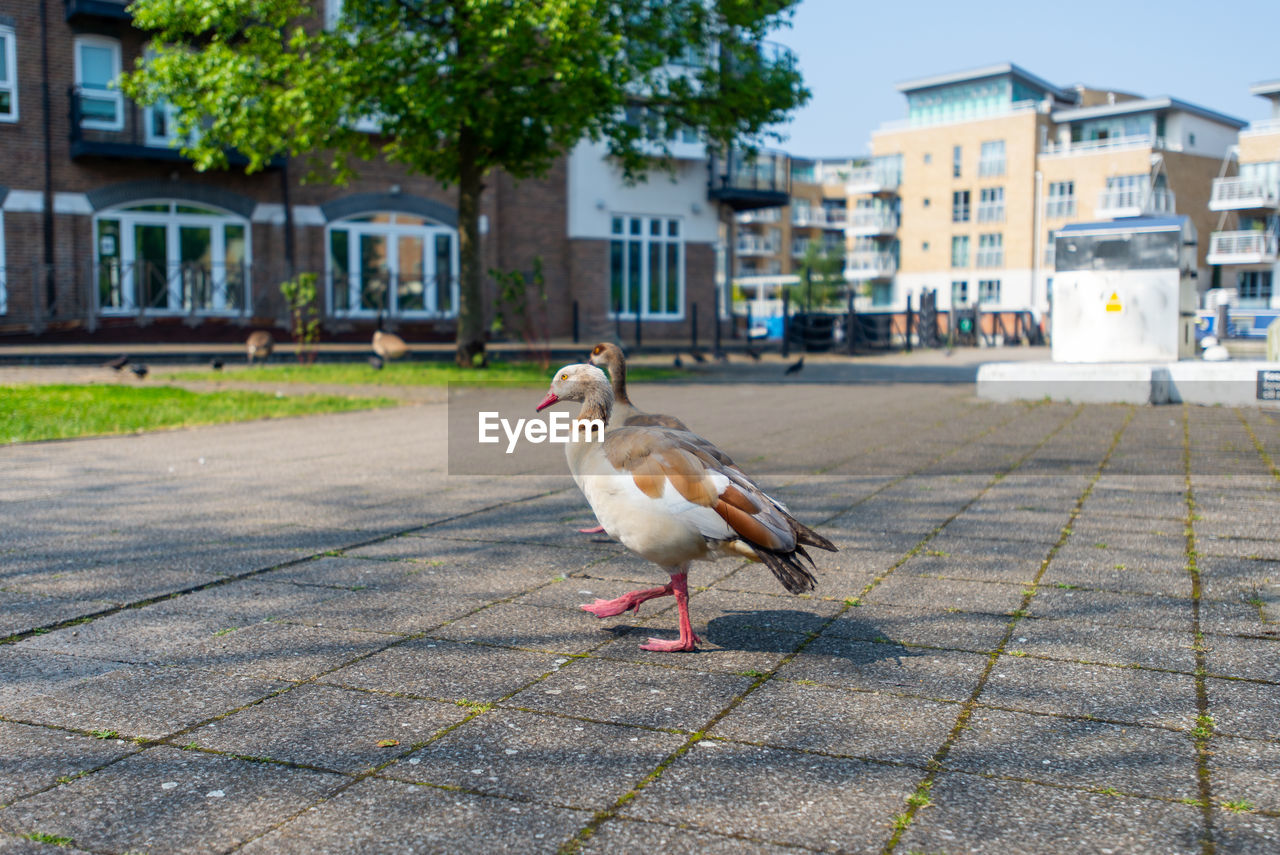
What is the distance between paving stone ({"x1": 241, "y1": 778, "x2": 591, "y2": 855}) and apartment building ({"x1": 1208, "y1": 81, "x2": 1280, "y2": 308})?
217 ft

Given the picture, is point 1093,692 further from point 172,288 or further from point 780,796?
point 172,288

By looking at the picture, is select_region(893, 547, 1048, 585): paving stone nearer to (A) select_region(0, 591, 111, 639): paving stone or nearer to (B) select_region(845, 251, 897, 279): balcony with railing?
(A) select_region(0, 591, 111, 639): paving stone

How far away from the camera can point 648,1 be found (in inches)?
711

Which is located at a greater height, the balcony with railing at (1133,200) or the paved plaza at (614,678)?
the balcony with railing at (1133,200)

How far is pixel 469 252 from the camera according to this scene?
17984 mm

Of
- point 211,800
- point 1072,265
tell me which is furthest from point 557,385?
point 1072,265

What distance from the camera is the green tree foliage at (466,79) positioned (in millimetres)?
15031

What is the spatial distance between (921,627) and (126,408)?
1027 centimetres

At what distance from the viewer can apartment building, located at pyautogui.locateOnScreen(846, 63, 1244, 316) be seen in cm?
6312

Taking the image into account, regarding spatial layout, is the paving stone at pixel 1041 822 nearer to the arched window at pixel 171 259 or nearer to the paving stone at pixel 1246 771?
the paving stone at pixel 1246 771

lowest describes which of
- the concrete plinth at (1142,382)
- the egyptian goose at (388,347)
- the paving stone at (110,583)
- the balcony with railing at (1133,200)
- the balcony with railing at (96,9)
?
the paving stone at (110,583)

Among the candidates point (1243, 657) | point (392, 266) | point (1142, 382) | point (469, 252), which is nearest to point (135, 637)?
point (1243, 657)

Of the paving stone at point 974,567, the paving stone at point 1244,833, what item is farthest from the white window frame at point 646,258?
Answer: the paving stone at point 1244,833

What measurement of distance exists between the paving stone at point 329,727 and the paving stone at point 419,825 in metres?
0.23
